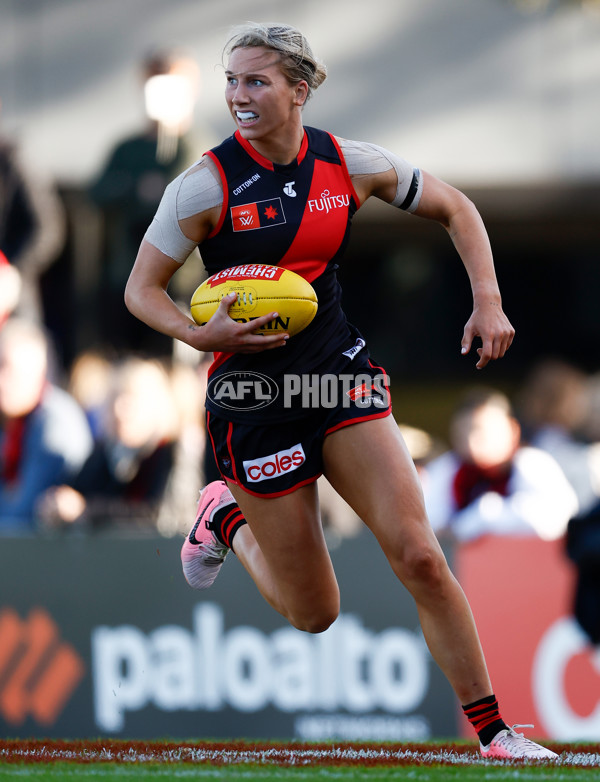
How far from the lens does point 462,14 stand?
13539 mm

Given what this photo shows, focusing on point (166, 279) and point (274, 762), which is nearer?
point (166, 279)

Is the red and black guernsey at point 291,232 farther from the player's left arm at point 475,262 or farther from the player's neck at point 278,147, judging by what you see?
the player's left arm at point 475,262

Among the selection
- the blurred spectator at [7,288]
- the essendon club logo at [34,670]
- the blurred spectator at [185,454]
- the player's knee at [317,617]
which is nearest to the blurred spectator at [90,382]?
the blurred spectator at [185,454]

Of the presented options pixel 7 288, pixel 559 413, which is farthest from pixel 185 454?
pixel 559 413

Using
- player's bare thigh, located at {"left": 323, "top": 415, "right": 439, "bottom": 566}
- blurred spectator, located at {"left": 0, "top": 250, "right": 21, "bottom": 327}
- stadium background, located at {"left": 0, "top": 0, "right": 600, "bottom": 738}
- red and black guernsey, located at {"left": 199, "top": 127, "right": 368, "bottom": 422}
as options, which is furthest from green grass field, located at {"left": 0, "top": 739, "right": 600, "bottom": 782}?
stadium background, located at {"left": 0, "top": 0, "right": 600, "bottom": 738}

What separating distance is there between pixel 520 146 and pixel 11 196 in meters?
5.88

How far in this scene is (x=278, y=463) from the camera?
16.9 feet

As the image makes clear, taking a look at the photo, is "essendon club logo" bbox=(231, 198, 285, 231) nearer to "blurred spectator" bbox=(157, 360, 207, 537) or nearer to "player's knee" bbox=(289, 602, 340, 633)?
"player's knee" bbox=(289, 602, 340, 633)

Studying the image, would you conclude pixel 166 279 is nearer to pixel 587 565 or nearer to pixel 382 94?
pixel 587 565

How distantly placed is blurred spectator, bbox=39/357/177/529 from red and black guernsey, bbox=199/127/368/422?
2.84 metres

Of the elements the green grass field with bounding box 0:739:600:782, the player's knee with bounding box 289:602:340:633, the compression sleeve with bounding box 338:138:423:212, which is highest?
the compression sleeve with bounding box 338:138:423:212

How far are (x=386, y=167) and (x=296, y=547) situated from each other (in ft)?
5.13

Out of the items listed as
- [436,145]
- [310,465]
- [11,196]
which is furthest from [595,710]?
[436,145]

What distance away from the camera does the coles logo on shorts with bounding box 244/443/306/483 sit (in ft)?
16.8
